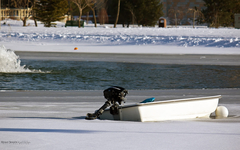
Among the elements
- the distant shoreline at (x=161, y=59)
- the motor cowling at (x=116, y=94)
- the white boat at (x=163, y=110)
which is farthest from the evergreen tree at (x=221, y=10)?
the motor cowling at (x=116, y=94)

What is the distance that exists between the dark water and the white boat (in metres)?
5.36

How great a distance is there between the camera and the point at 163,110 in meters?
7.12

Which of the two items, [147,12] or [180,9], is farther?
[180,9]

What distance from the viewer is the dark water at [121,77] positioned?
1334 cm

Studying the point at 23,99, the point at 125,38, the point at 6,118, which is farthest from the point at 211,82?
the point at 125,38

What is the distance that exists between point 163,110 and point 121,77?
8.57 metres

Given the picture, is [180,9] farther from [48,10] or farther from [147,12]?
[48,10]

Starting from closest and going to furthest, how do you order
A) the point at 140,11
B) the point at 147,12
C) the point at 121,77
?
the point at 121,77 → the point at 140,11 → the point at 147,12

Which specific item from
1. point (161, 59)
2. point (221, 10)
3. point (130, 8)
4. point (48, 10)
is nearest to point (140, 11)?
point (130, 8)

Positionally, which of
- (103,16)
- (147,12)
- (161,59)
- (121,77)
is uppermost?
(103,16)

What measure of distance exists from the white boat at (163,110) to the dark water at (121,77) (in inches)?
211

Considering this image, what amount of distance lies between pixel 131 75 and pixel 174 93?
16.1ft

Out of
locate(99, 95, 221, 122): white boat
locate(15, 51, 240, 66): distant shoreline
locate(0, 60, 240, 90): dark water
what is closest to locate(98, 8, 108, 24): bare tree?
locate(15, 51, 240, 66): distant shoreline

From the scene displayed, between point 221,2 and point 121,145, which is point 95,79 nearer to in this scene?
point 121,145
